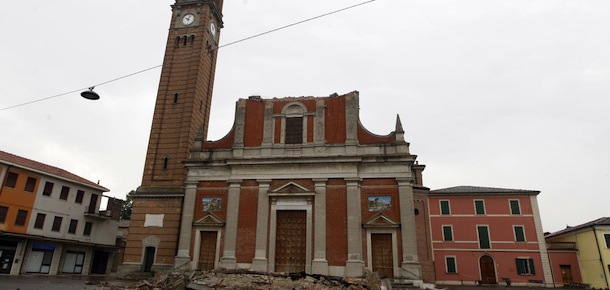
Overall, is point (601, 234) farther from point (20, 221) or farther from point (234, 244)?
point (20, 221)

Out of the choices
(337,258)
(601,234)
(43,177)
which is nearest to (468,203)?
(601,234)

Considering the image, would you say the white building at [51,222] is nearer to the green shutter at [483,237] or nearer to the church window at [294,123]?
the church window at [294,123]

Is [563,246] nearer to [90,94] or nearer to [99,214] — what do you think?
[90,94]

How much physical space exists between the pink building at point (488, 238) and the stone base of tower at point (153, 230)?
22.3 metres

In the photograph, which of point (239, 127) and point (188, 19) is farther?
point (188, 19)

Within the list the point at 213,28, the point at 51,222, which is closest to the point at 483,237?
the point at 213,28

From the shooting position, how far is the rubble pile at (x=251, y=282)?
44.8 ft

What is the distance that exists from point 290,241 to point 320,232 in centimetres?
187

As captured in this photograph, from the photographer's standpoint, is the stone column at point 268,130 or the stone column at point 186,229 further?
the stone column at point 268,130

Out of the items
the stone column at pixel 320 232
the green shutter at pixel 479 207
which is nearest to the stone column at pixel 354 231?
the stone column at pixel 320 232

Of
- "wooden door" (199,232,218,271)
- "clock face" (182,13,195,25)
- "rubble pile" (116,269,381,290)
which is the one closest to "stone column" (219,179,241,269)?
"wooden door" (199,232,218,271)

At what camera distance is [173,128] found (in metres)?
25.9

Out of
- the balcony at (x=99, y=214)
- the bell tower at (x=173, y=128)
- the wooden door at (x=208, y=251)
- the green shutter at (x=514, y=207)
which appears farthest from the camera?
the green shutter at (x=514, y=207)

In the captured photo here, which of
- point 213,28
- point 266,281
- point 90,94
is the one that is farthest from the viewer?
point 213,28
